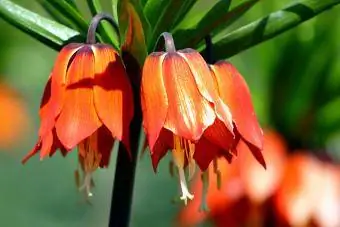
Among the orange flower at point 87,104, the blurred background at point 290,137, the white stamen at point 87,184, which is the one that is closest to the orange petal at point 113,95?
the orange flower at point 87,104

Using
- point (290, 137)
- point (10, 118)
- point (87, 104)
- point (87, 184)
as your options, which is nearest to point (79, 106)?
point (87, 104)

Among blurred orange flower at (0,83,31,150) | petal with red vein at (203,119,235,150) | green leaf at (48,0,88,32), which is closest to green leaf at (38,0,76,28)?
green leaf at (48,0,88,32)

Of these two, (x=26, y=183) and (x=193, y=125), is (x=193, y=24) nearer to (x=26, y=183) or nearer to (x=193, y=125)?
(x=193, y=125)

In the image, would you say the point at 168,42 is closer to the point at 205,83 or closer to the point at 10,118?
the point at 205,83

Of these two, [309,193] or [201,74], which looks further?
[309,193]

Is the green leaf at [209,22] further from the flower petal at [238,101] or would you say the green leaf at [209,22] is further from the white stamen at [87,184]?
the white stamen at [87,184]

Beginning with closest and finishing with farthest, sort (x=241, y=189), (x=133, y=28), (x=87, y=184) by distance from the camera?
(x=133, y=28) → (x=87, y=184) → (x=241, y=189)
